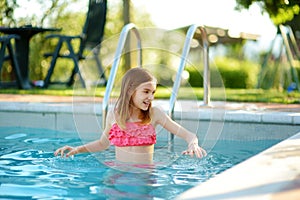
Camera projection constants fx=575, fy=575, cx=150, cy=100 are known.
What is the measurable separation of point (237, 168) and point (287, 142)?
857 millimetres

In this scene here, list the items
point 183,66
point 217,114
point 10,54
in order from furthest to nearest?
point 10,54
point 217,114
point 183,66

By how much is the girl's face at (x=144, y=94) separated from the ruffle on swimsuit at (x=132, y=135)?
154mm

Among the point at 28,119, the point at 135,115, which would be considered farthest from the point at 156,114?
the point at 28,119

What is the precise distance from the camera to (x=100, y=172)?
10.3 feet

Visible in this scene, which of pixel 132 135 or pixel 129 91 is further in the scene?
pixel 132 135

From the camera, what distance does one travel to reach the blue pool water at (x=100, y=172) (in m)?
2.61

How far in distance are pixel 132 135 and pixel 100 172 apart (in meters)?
0.27

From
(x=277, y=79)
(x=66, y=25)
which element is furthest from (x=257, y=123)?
(x=66, y=25)

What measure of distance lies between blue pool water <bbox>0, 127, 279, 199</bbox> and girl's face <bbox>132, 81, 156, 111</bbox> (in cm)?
35

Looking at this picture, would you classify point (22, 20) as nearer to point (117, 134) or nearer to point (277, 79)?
point (277, 79)

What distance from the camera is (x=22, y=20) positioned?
522 inches

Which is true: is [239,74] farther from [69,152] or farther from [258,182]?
[258,182]

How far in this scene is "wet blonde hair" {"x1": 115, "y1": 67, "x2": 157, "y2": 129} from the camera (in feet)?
9.99

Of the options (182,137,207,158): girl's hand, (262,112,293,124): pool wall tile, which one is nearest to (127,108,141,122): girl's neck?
(182,137,207,158): girl's hand
